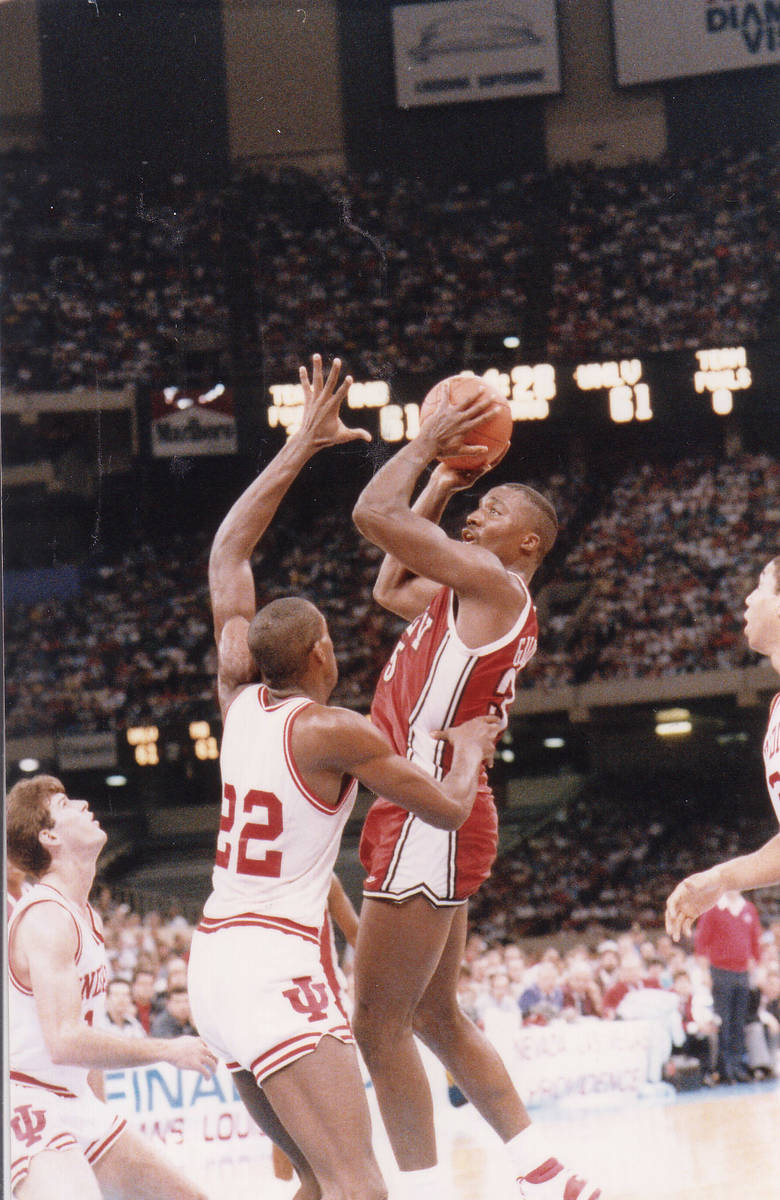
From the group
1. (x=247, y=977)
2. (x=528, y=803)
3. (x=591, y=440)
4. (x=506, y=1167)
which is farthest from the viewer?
(x=591, y=440)

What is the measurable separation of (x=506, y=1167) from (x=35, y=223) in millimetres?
12873

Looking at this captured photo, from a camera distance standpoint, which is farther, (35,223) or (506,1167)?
(35,223)

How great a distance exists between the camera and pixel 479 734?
10.8ft

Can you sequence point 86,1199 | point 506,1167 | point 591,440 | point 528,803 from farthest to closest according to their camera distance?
point 591,440, point 528,803, point 506,1167, point 86,1199

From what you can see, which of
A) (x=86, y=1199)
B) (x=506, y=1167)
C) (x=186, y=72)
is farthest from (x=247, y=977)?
(x=186, y=72)

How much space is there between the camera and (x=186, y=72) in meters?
13.2

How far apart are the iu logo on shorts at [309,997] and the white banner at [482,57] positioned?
46.1 ft

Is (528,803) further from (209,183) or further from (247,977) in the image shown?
(247,977)

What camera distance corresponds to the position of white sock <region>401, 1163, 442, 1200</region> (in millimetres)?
3445

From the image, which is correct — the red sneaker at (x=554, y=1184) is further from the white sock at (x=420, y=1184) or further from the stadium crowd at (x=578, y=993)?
the stadium crowd at (x=578, y=993)

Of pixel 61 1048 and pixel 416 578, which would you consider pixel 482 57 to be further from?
pixel 61 1048

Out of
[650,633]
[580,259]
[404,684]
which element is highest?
[580,259]

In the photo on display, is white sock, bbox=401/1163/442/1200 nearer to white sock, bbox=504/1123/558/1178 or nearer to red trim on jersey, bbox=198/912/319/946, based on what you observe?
white sock, bbox=504/1123/558/1178

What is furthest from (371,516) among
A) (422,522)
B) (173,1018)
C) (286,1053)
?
(173,1018)
